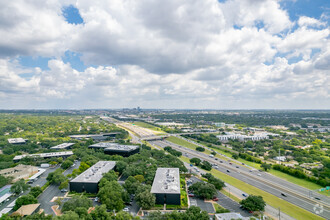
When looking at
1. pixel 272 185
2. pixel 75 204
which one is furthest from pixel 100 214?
pixel 272 185

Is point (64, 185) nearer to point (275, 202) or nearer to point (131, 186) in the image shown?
point (131, 186)

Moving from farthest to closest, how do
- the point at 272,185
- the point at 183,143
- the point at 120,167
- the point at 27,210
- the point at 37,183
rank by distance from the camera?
the point at 183,143
the point at 120,167
the point at 272,185
the point at 37,183
the point at 27,210

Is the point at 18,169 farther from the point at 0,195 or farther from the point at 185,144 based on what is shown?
the point at 185,144

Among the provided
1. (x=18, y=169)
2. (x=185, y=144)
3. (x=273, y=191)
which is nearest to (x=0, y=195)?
(x=18, y=169)

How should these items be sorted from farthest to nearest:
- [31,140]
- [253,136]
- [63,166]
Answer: [253,136] → [31,140] → [63,166]

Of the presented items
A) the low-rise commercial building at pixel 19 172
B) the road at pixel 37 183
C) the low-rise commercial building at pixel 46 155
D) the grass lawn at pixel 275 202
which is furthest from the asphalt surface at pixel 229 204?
the low-rise commercial building at pixel 46 155

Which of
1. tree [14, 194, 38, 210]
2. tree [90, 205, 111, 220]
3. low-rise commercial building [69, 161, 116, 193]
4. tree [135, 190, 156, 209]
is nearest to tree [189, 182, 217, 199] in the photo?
tree [135, 190, 156, 209]
